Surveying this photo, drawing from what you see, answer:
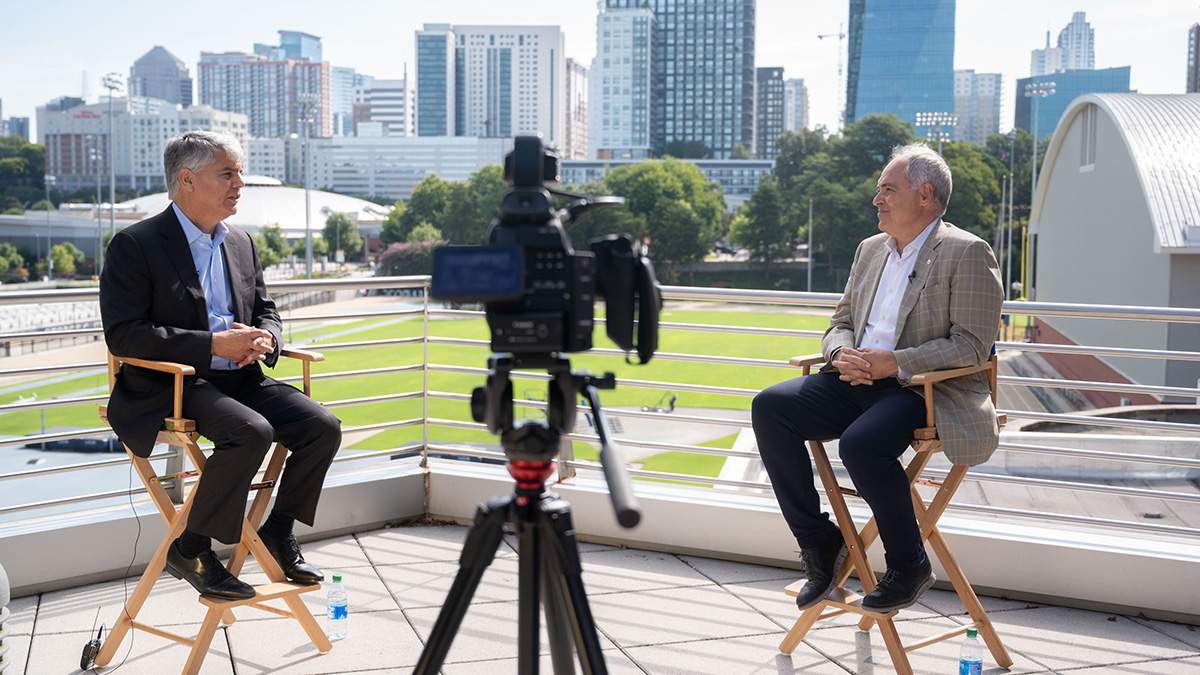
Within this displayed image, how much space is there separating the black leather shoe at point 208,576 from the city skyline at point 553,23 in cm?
9075

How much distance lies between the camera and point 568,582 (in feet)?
4.87

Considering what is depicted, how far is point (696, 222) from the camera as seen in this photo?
71312 mm

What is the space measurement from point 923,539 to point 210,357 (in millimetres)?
1950

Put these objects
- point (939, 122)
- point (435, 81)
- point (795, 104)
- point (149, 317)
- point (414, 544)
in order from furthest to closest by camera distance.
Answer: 1. point (795, 104)
2. point (435, 81)
3. point (939, 122)
4. point (414, 544)
5. point (149, 317)

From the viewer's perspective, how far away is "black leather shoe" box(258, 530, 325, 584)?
258 centimetres

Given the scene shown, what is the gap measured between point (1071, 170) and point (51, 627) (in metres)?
30.1

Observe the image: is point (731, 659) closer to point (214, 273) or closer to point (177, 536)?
point (177, 536)

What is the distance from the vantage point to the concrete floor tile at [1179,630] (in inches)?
107

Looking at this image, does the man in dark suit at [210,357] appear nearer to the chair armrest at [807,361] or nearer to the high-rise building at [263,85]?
the chair armrest at [807,361]

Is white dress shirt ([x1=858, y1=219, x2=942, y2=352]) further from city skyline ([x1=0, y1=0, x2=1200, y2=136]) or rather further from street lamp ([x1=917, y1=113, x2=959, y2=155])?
city skyline ([x1=0, y1=0, x2=1200, y2=136])

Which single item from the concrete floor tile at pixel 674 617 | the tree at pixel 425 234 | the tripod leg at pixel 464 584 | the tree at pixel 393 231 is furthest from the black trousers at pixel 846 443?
the tree at pixel 393 231

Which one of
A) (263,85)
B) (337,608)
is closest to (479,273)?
(337,608)

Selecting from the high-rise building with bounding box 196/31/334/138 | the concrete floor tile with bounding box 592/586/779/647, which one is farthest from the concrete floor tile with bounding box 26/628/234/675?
the high-rise building with bounding box 196/31/334/138

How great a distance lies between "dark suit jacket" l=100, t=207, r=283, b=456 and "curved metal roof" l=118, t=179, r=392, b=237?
298 ft
